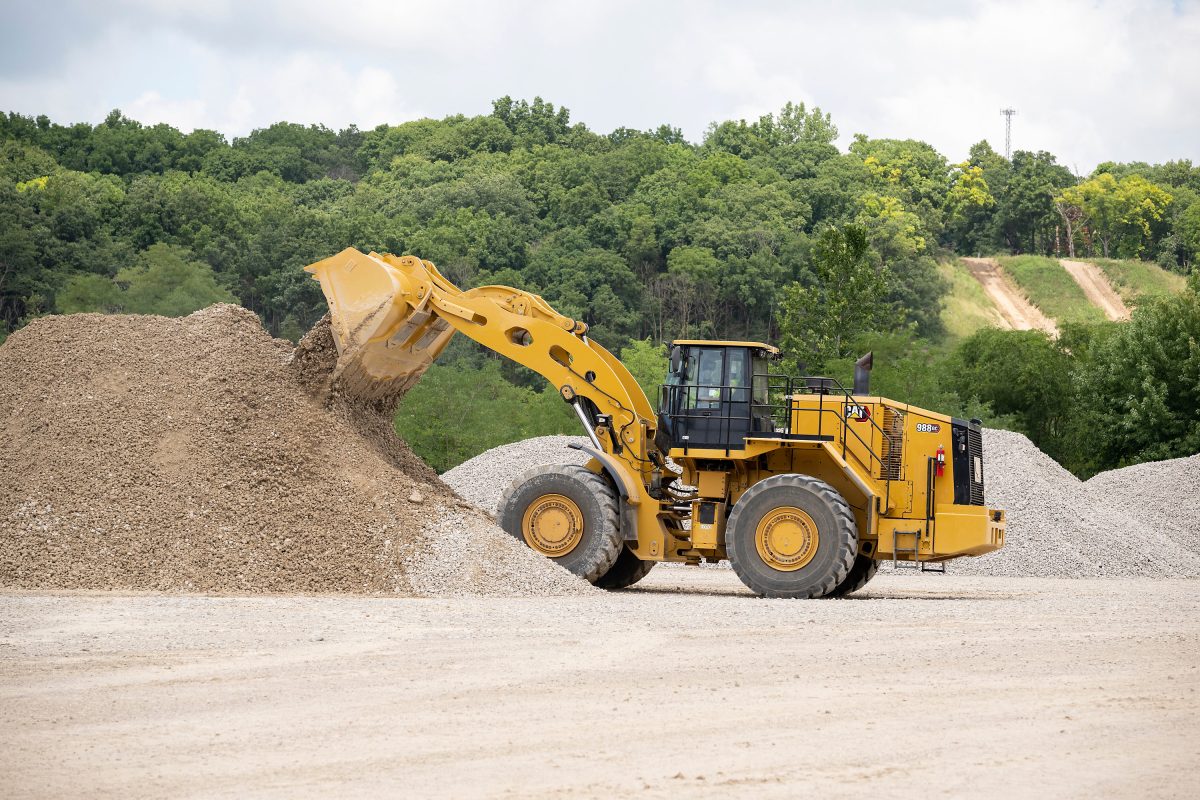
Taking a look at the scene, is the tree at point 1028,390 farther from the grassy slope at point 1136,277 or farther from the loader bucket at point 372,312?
the grassy slope at point 1136,277

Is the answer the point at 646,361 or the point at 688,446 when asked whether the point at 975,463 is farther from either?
the point at 646,361

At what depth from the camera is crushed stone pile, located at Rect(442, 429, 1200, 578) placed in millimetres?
28125

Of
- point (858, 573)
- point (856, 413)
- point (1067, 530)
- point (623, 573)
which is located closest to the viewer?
point (856, 413)

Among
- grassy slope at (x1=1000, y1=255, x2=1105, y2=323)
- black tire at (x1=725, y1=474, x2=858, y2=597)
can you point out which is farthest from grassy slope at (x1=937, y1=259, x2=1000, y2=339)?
black tire at (x1=725, y1=474, x2=858, y2=597)

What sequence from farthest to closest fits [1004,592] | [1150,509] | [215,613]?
[1150,509] → [1004,592] → [215,613]

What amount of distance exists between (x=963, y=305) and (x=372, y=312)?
276ft

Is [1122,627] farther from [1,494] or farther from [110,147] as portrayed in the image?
[110,147]

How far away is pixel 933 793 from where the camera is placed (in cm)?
788

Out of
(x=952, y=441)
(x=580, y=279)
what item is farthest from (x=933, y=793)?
(x=580, y=279)

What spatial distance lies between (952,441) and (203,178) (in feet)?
304

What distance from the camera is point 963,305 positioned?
9812cm

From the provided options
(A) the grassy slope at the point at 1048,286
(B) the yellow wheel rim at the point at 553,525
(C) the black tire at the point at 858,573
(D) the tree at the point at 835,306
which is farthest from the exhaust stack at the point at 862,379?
(A) the grassy slope at the point at 1048,286

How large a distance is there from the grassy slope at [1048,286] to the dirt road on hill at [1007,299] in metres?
0.63

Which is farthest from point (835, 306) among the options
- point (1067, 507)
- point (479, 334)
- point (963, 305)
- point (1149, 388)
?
point (963, 305)
